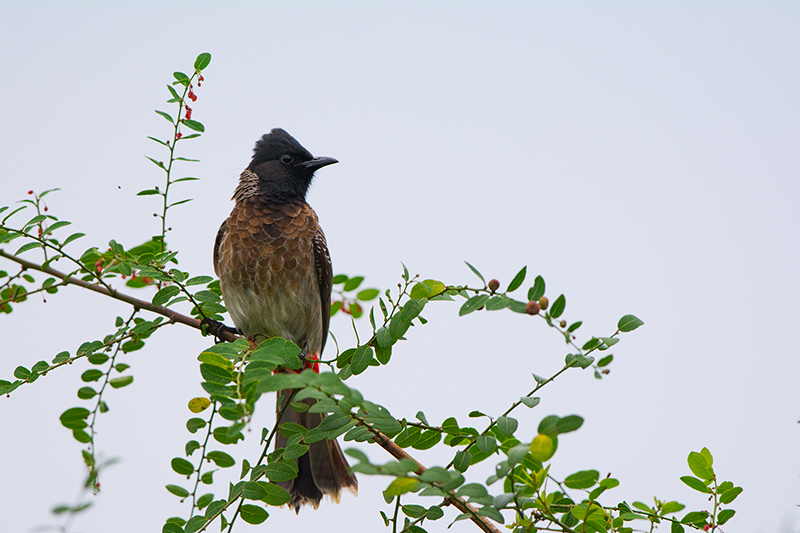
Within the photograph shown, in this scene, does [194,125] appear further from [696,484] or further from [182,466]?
[696,484]

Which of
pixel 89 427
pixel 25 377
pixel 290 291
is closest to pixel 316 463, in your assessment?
pixel 290 291

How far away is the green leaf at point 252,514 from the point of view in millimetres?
1853

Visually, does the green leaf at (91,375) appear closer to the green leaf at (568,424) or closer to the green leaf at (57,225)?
the green leaf at (57,225)

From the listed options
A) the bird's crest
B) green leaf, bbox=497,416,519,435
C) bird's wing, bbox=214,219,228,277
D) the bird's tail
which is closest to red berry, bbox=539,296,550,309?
green leaf, bbox=497,416,519,435

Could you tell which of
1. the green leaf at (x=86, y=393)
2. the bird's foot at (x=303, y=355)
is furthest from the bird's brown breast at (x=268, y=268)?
the green leaf at (x=86, y=393)

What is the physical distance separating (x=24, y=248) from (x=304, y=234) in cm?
171

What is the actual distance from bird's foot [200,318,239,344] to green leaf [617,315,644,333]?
1551mm

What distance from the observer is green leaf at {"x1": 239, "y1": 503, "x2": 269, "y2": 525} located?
1.85m

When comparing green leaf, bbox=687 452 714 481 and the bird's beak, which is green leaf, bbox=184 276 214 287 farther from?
the bird's beak

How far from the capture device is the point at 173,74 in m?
2.38

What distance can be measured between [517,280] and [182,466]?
1.13m

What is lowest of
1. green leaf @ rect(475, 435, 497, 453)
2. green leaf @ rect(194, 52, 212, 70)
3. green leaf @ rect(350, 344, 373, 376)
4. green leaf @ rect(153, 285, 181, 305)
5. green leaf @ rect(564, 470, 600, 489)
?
green leaf @ rect(564, 470, 600, 489)

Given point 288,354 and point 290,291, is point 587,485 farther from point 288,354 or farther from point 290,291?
point 290,291

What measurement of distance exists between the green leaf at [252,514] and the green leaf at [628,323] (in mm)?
994
